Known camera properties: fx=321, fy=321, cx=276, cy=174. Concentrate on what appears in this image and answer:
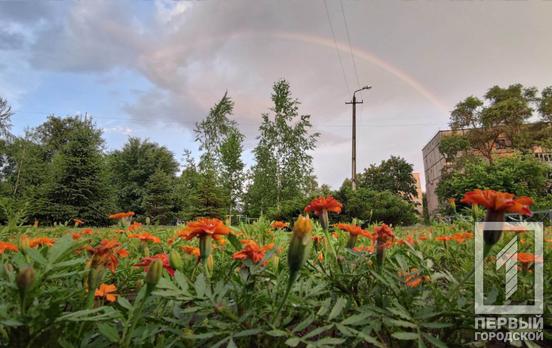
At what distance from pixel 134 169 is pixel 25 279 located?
94.0 feet

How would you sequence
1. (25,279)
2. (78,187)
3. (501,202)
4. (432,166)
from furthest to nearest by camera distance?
(432,166), (78,187), (501,202), (25,279)

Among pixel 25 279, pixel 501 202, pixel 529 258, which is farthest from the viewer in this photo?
pixel 529 258

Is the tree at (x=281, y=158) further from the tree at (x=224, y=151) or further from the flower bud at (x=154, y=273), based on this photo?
the flower bud at (x=154, y=273)

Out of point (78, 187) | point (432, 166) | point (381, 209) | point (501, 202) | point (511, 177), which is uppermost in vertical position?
point (432, 166)

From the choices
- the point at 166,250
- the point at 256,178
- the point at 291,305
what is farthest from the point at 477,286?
the point at 256,178

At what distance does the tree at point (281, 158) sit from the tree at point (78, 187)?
6.98 m

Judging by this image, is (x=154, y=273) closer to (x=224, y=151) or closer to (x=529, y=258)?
(x=529, y=258)

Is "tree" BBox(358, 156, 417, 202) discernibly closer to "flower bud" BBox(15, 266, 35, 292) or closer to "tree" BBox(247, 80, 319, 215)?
"tree" BBox(247, 80, 319, 215)

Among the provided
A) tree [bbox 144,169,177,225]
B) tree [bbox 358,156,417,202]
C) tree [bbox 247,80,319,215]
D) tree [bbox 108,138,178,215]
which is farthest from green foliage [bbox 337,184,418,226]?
tree [bbox 358,156,417,202]

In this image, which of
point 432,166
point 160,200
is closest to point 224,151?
point 160,200

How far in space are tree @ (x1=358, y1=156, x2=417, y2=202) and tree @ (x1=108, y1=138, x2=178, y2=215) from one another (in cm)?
2112

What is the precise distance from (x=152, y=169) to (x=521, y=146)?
27.9m

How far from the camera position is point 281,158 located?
16297mm

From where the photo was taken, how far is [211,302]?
0.62 meters
